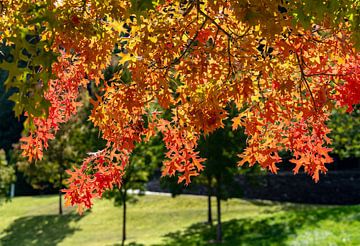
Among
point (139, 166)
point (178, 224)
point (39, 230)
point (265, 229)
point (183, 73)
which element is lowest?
point (39, 230)

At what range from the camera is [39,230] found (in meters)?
27.8

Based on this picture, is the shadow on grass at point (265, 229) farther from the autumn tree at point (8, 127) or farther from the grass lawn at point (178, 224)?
the autumn tree at point (8, 127)

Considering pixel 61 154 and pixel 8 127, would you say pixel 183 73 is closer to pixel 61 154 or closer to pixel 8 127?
pixel 61 154

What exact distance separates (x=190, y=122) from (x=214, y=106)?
2.17 ft

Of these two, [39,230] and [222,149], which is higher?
[222,149]

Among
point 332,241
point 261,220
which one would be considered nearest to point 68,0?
point 332,241

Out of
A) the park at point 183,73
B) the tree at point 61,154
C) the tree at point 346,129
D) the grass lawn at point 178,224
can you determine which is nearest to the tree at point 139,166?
the grass lawn at point 178,224

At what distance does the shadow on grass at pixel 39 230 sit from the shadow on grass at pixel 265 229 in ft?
22.8

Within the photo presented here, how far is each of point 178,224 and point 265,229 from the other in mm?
7552

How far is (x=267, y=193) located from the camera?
29.2 m

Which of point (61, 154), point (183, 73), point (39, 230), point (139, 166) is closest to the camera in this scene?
point (183, 73)

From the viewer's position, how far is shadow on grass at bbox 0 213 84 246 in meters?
25.7

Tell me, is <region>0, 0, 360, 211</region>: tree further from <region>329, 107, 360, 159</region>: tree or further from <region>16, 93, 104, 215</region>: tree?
<region>16, 93, 104, 215</region>: tree

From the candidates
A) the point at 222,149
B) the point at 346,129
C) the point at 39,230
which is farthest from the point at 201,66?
the point at 39,230
